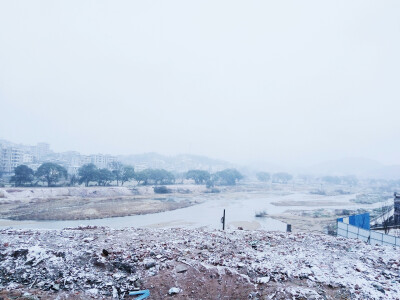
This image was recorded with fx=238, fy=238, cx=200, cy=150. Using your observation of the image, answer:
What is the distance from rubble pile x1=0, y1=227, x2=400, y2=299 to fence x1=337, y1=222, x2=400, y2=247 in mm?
2734

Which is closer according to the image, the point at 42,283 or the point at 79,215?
the point at 42,283

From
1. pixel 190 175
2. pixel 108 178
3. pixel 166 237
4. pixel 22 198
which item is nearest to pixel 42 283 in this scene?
pixel 166 237

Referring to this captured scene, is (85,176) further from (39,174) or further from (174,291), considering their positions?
(174,291)

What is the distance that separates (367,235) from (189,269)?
9786mm

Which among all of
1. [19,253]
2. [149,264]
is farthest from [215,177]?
[19,253]

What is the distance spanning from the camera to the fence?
411 inches

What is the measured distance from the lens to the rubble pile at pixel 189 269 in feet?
17.6

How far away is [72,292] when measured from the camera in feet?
17.2

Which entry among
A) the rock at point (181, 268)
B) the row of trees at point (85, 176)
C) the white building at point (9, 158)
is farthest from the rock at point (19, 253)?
the white building at point (9, 158)

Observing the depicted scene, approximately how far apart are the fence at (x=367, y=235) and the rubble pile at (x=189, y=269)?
2734mm

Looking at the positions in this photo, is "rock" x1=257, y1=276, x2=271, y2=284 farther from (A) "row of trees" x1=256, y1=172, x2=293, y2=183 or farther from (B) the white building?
(A) "row of trees" x1=256, y1=172, x2=293, y2=183

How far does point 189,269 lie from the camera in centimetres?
603

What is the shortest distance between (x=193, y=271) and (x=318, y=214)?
3020cm

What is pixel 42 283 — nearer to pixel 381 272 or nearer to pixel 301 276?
pixel 301 276
